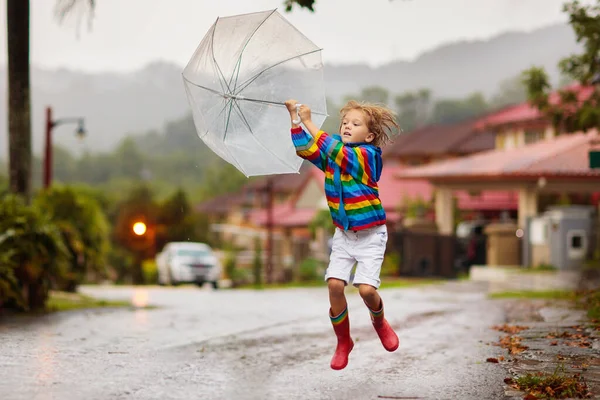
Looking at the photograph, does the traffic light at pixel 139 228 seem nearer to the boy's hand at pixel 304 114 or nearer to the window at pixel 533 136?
the boy's hand at pixel 304 114

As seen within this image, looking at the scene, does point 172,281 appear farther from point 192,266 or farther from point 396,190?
point 396,190

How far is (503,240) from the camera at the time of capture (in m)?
27.2

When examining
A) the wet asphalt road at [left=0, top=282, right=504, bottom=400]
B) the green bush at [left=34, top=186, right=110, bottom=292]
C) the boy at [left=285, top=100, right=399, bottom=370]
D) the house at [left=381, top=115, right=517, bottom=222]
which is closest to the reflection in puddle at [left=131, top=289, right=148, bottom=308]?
the green bush at [left=34, top=186, right=110, bottom=292]

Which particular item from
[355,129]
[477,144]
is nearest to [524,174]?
[355,129]

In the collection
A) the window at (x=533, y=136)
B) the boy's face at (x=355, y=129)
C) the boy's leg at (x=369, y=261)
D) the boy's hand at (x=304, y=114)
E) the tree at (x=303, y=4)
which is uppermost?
the window at (x=533, y=136)

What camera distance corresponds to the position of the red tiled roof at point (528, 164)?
1069 inches

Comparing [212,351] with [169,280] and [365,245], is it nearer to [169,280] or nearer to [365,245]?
[365,245]

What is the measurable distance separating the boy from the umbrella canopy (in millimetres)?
482

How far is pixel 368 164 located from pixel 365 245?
21.6 inches

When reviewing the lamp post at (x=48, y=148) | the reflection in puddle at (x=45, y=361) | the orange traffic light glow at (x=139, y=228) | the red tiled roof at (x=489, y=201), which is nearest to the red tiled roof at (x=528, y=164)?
the lamp post at (x=48, y=148)

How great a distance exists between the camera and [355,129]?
6391 millimetres

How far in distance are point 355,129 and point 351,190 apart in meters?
0.44

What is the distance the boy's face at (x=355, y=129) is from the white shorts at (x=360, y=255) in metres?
0.61

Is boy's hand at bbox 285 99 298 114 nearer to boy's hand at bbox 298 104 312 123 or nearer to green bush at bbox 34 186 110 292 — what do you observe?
boy's hand at bbox 298 104 312 123
